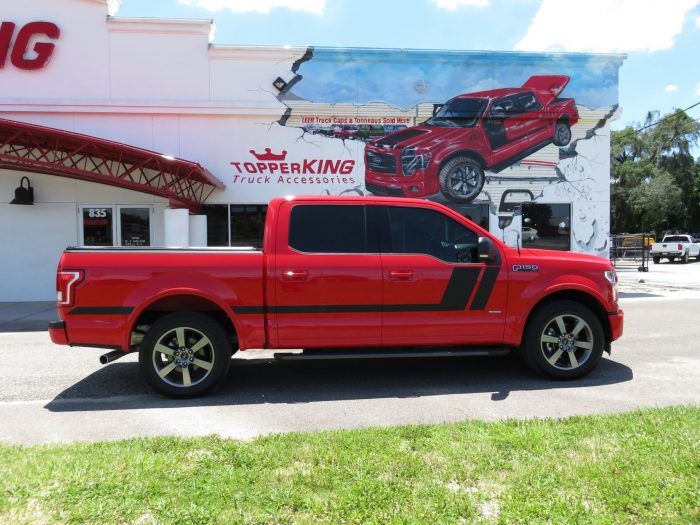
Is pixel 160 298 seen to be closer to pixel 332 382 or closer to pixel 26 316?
pixel 332 382

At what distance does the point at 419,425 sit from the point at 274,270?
2.10 metres

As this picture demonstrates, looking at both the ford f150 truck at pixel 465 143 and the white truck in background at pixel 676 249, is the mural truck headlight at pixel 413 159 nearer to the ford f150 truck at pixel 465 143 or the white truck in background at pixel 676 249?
the ford f150 truck at pixel 465 143

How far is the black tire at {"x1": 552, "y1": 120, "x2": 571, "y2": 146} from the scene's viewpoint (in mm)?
14258

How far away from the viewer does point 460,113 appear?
543 inches

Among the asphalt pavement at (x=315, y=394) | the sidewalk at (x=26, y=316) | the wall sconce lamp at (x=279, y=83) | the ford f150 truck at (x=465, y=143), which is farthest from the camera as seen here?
the ford f150 truck at (x=465, y=143)

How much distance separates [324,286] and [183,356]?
1617mm

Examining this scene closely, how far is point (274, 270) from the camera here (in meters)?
5.02

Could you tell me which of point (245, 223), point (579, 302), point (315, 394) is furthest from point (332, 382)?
point (245, 223)

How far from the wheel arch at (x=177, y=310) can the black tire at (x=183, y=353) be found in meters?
0.12

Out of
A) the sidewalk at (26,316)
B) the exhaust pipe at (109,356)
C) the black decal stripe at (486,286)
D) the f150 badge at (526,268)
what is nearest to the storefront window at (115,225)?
the sidewalk at (26,316)

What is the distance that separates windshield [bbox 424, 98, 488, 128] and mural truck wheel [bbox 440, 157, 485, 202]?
1.01 meters

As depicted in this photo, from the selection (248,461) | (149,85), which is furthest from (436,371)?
(149,85)

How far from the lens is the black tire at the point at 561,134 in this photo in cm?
1426

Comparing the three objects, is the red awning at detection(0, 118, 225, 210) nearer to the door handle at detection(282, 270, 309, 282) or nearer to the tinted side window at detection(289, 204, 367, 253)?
the tinted side window at detection(289, 204, 367, 253)
